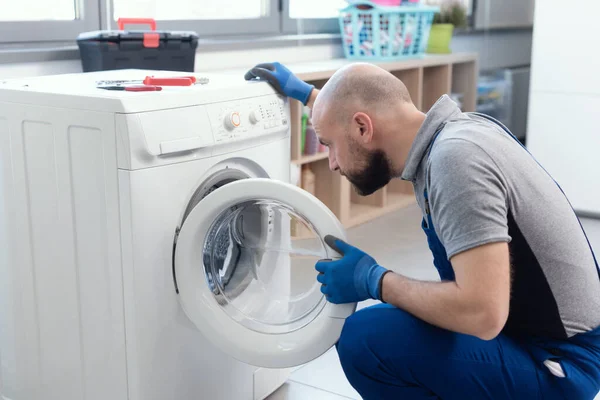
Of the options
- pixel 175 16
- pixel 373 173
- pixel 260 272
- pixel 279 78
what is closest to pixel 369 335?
pixel 373 173

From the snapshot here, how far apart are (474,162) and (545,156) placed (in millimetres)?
2849

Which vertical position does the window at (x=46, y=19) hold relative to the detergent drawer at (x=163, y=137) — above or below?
above

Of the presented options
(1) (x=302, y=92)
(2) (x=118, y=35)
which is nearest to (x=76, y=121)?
(1) (x=302, y=92)

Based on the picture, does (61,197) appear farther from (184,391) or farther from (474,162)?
(474,162)

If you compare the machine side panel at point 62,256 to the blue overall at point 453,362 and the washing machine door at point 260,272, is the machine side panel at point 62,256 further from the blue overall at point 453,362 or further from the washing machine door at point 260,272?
the blue overall at point 453,362

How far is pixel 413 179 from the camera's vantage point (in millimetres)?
1537

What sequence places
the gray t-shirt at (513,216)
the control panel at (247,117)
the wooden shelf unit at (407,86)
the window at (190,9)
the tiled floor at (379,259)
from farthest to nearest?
the wooden shelf unit at (407,86) → the window at (190,9) → the tiled floor at (379,259) → the control panel at (247,117) → the gray t-shirt at (513,216)

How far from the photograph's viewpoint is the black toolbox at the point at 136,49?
2.35m

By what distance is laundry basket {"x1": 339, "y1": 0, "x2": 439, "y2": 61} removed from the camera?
3.66 m

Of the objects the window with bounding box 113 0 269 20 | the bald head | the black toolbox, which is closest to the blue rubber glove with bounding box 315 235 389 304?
the bald head

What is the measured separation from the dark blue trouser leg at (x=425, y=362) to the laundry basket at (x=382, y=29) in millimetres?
2298

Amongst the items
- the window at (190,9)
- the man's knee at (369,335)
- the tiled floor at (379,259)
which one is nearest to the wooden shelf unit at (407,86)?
the tiled floor at (379,259)

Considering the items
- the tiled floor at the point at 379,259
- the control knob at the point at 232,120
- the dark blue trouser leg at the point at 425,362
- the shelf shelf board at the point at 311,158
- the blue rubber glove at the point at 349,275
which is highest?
the control knob at the point at 232,120

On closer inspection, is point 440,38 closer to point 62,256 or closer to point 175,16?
point 175,16
